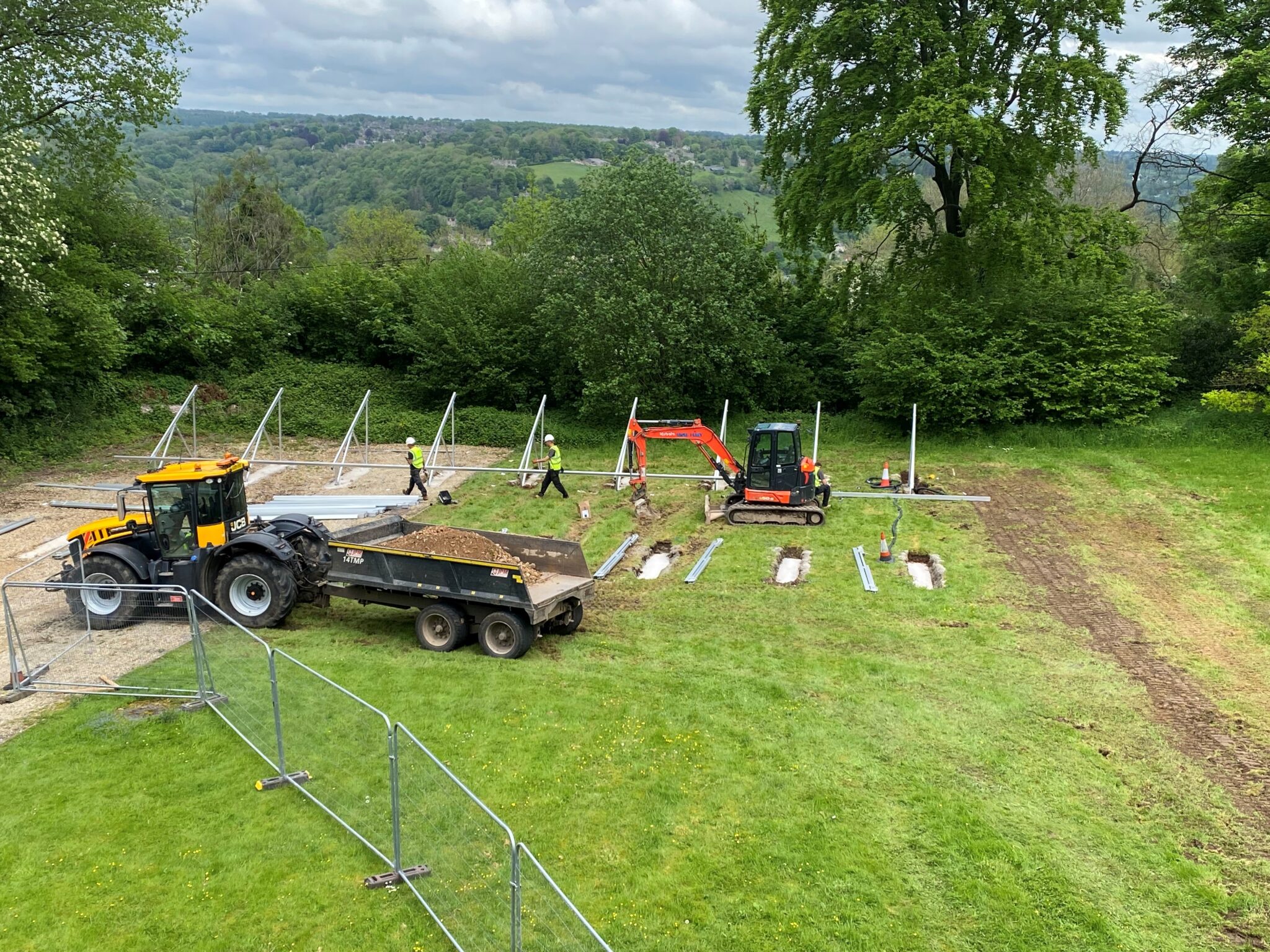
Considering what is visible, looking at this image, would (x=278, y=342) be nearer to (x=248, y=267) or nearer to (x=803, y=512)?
(x=248, y=267)

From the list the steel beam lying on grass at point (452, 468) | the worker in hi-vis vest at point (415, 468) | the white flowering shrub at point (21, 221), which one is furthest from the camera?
the steel beam lying on grass at point (452, 468)

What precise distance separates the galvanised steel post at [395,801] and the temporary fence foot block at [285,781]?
175 centimetres

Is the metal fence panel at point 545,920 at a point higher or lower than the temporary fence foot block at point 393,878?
higher

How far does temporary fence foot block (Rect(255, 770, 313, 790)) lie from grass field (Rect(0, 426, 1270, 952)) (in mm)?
159

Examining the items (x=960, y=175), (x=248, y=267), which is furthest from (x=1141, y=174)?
(x=248, y=267)

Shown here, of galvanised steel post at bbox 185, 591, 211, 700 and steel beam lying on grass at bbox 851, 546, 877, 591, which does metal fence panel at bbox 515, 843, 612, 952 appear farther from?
steel beam lying on grass at bbox 851, 546, 877, 591

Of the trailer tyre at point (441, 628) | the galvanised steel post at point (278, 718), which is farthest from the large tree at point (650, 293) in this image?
the galvanised steel post at point (278, 718)

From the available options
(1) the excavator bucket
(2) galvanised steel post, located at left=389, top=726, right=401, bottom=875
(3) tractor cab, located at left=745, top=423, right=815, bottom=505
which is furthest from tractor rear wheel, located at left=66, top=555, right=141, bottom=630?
(3) tractor cab, located at left=745, top=423, right=815, bottom=505

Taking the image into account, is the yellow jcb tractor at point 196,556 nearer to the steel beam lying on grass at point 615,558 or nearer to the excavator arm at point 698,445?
the steel beam lying on grass at point 615,558

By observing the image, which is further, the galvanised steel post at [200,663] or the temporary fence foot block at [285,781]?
the galvanised steel post at [200,663]

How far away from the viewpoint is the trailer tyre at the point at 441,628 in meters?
12.3

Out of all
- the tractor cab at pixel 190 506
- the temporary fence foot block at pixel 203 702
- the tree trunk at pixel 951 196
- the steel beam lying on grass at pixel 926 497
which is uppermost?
the tree trunk at pixel 951 196

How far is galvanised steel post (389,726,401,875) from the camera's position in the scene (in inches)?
282

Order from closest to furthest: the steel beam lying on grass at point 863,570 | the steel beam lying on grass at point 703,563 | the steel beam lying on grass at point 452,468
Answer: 1. the steel beam lying on grass at point 863,570
2. the steel beam lying on grass at point 703,563
3. the steel beam lying on grass at point 452,468
